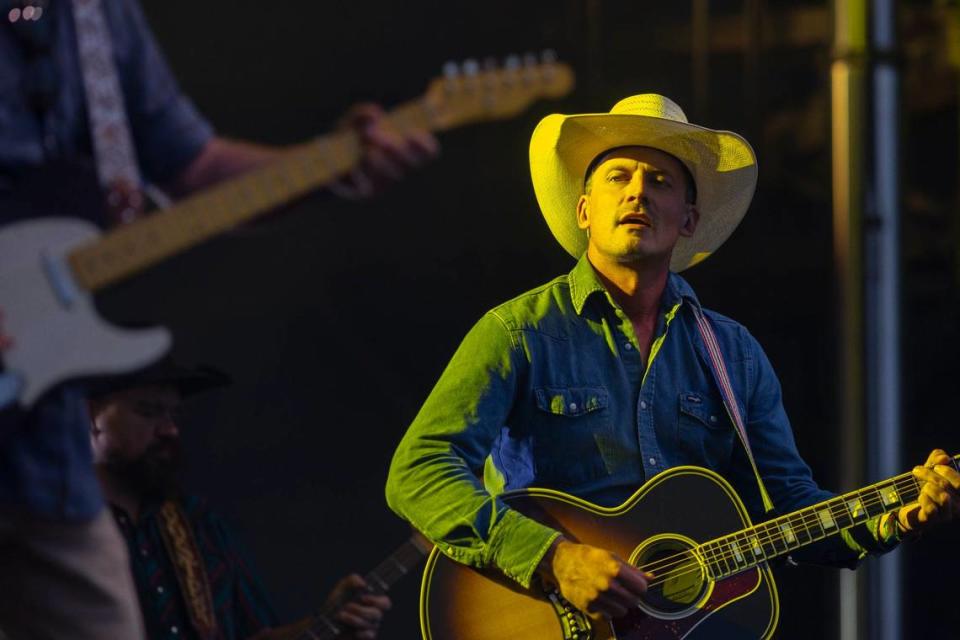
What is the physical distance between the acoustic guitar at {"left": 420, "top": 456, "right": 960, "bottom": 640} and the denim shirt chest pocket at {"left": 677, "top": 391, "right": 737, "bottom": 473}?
0.10 metres

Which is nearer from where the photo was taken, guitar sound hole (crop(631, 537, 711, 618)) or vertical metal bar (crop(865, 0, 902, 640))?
guitar sound hole (crop(631, 537, 711, 618))

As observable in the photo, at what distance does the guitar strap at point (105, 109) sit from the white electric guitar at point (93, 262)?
0.39 feet

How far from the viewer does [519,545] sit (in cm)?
303

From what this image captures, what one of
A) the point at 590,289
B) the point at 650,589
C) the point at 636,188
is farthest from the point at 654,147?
the point at 650,589

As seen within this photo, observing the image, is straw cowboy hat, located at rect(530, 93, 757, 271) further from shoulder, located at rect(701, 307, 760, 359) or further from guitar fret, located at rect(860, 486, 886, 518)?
guitar fret, located at rect(860, 486, 886, 518)

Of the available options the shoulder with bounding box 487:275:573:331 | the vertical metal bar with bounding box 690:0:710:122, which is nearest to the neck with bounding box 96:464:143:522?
the shoulder with bounding box 487:275:573:331

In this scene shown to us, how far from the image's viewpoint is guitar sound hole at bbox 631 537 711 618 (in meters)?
3.15

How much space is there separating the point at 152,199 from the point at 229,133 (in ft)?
3.30

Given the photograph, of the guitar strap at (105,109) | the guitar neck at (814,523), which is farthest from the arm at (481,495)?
the guitar strap at (105,109)

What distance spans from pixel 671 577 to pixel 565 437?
375 millimetres

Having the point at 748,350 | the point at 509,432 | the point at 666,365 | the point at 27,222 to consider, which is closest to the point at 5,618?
the point at 27,222

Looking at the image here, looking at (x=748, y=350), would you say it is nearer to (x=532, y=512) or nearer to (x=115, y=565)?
(x=532, y=512)

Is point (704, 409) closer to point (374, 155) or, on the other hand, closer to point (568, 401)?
point (568, 401)

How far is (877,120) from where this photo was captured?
4359mm
